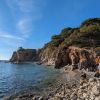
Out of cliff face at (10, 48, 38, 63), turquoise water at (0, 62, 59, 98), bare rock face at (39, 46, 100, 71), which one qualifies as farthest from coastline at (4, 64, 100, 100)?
cliff face at (10, 48, 38, 63)

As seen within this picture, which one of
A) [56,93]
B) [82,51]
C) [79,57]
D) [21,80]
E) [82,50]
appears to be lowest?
[56,93]

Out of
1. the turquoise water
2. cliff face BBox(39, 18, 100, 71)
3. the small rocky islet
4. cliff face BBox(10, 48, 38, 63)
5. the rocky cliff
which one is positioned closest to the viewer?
the small rocky islet

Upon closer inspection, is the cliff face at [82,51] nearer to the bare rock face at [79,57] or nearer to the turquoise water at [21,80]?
the bare rock face at [79,57]

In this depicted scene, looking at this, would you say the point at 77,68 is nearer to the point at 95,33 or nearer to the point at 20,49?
the point at 95,33

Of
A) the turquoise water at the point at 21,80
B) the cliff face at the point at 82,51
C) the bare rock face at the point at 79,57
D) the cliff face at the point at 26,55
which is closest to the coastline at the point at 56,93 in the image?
the turquoise water at the point at 21,80

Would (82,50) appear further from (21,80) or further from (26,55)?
(26,55)

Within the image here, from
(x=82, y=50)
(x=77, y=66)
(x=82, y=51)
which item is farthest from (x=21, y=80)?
(x=82, y=50)

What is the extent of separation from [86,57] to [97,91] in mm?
42955

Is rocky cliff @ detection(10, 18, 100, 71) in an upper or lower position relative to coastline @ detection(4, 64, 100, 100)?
upper

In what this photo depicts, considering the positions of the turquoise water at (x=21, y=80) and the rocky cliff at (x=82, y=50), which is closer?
the turquoise water at (x=21, y=80)

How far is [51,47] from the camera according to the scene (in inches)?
4552

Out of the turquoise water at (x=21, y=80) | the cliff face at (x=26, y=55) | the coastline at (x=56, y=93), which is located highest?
the cliff face at (x=26, y=55)

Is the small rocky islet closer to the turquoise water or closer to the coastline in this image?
the coastline

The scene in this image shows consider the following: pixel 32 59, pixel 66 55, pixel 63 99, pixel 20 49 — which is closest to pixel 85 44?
pixel 66 55
